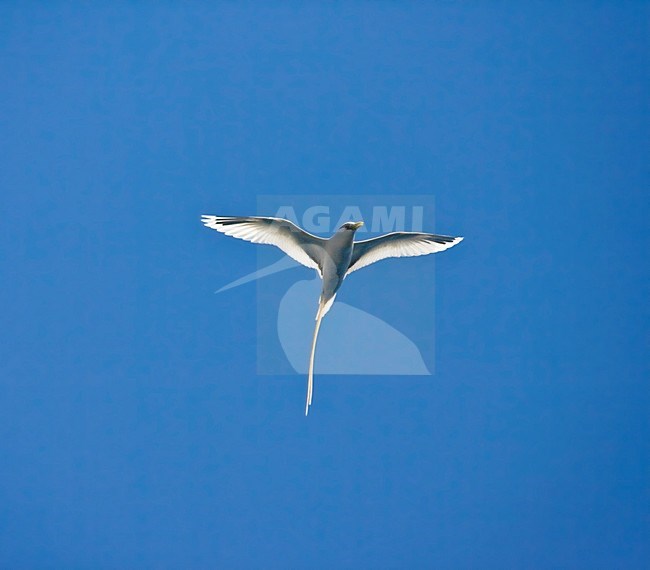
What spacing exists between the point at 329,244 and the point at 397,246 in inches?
7.8

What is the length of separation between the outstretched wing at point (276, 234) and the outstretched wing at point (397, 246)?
0.10 meters

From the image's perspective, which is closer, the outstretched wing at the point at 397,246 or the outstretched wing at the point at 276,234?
the outstretched wing at the point at 276,234

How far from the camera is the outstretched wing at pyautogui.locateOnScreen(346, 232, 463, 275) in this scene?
1.55 m

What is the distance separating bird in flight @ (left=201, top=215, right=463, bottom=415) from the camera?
1.45 meters

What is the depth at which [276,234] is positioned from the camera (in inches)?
59.1

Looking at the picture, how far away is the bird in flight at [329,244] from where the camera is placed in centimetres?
145

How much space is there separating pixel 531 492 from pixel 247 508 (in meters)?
0.89

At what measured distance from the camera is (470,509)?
1.91 meters

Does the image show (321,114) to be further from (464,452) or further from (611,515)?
(611,515)

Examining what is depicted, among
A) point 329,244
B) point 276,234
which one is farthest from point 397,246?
point 276,234

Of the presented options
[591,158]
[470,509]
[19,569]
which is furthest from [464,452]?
[19,569]

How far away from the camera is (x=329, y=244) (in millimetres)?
1502

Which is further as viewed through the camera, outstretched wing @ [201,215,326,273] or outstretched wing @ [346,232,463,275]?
outstretched wing @ [346,232,463,275]

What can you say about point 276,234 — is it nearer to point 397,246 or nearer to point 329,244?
point 329,244
